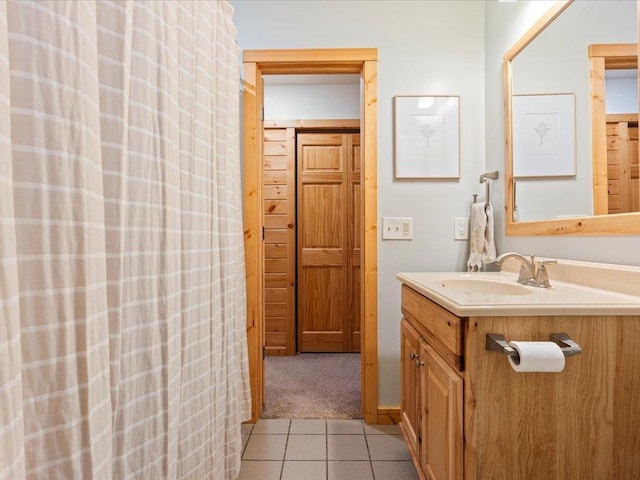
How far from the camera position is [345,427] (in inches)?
69.6

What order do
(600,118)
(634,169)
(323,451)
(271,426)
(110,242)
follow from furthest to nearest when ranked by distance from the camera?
(271,426) → (323,451) → (600,118) → (634,169) → (110,242)

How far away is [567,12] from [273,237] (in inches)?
92.0

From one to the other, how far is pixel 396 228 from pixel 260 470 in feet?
4.59

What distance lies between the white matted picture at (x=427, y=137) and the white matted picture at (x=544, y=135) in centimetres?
33

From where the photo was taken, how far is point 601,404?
2.64ft

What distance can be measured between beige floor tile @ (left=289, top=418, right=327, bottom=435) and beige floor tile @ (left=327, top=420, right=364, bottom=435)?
0.11ft

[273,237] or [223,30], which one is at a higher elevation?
[223,30]

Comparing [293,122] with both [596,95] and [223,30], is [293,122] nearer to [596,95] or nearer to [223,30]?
[223,30]

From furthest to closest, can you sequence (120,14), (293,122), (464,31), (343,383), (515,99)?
(293,122) → (343,383) → (464,31) → (515,99) → (120,14)

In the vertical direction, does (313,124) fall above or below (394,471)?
above

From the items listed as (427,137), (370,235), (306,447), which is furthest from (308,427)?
(427,137)

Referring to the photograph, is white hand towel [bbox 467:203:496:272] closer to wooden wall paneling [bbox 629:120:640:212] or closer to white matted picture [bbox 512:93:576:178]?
white matted picture [bbox 512:93:576:178]

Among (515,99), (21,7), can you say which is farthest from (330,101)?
(21,7)

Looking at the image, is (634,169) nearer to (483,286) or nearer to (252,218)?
(483,286)
